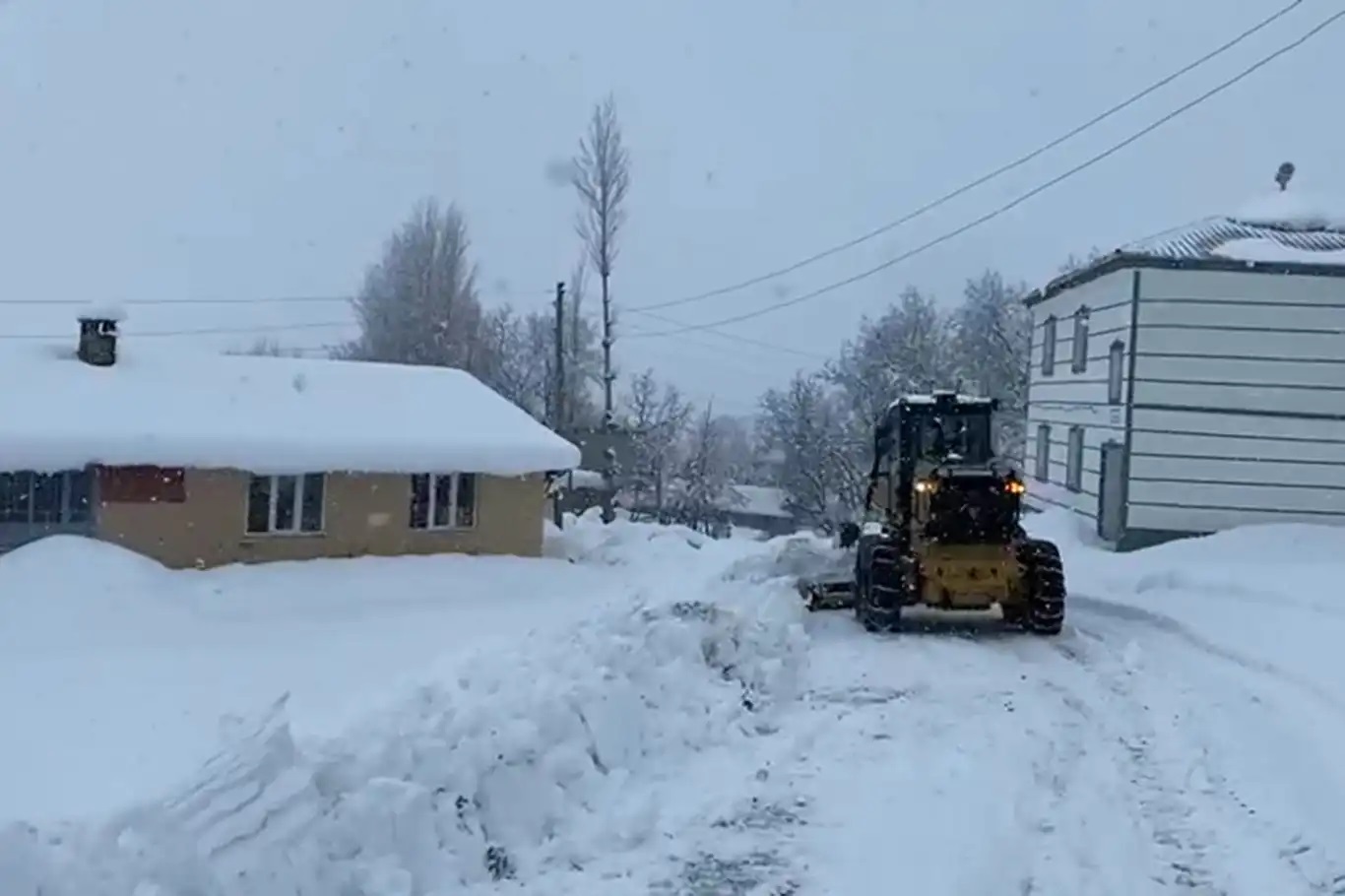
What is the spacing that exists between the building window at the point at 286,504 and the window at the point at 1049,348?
801 inches

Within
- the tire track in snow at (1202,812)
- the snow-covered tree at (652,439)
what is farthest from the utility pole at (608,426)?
the tire track in snow at (1202,812)

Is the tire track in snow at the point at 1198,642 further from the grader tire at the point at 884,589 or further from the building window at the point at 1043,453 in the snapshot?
the building window at the point at 1043,453

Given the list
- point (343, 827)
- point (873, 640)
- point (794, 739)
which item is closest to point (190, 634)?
point (873, 640)

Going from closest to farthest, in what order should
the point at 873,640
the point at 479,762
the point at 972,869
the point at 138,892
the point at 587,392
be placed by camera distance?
the point at 138,892 → the point at 972,869 → the point at 479,762 → the point at 873,640 → the point at 587,392

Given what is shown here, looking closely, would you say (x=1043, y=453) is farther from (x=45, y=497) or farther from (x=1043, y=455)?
(x=45, y=497)

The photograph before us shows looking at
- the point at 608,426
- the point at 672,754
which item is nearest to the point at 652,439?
the point at 608,426

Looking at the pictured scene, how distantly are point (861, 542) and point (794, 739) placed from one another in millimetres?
8273

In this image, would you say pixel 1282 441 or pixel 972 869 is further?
pixel 1282 441

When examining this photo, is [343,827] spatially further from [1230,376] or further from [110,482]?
[1230,376]

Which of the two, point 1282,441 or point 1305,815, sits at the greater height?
point 1282,441

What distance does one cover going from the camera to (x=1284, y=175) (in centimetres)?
3456

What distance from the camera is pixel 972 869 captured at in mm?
7379

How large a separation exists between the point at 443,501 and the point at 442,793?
18.0 metres

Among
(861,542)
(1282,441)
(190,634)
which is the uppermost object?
(1282,441)
